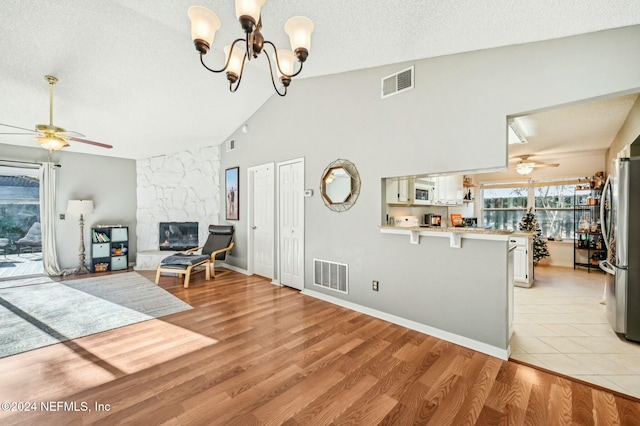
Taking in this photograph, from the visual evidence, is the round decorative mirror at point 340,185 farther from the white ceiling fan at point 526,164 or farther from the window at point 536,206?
the window at point 536,206

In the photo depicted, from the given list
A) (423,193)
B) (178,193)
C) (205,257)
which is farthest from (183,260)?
(423,193)

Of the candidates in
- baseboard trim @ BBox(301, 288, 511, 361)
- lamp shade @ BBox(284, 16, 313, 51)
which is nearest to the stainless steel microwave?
baseboard trim @ BBox(301, 288, 511, 361)

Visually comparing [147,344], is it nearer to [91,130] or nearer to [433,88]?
[433,88]

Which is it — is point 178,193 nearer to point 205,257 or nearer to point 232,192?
point 232,192

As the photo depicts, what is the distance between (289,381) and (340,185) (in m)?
2.45

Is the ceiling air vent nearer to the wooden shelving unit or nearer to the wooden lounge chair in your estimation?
the wooden lounge chair

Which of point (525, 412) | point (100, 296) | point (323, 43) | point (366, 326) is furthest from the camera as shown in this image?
point (100, 296)

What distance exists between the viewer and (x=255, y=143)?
5285 mm

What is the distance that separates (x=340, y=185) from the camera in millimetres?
3742

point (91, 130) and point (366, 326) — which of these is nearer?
point (366, 326)

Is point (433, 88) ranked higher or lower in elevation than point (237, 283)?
higher

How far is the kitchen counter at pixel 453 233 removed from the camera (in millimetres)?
2389

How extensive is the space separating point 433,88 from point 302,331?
2.91 m

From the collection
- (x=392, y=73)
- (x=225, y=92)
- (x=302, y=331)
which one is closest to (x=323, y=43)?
(x=392, y=73)
